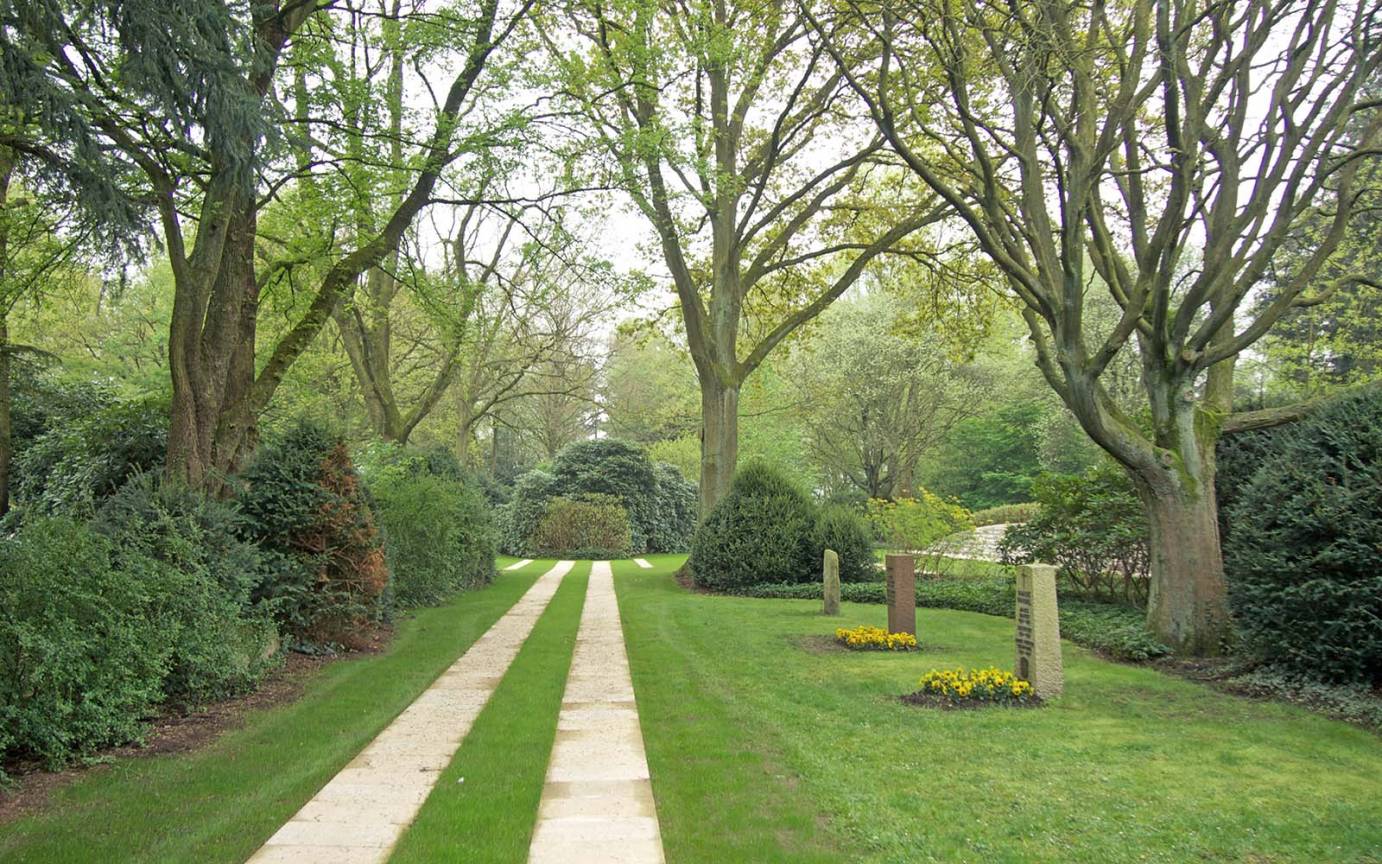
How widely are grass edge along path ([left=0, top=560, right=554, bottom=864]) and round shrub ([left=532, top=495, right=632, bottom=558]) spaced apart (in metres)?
19.8

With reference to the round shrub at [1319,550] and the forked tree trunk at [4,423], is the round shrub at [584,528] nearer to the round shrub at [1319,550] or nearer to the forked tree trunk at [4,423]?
the forked tree trunk at [4,423]

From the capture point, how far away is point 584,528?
27.9 m

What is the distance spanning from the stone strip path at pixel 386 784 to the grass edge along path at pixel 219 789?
11cm

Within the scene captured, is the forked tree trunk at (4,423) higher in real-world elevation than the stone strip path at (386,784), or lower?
higher

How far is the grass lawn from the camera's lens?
395 cm

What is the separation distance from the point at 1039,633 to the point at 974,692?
79 cm

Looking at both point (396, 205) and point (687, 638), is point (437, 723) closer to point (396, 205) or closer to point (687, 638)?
point (687, 638)

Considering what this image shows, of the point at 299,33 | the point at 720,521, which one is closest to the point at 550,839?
the point at 299,33

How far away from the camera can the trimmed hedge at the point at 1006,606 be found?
A: 907 cm

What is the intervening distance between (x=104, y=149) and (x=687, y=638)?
7.84 meters

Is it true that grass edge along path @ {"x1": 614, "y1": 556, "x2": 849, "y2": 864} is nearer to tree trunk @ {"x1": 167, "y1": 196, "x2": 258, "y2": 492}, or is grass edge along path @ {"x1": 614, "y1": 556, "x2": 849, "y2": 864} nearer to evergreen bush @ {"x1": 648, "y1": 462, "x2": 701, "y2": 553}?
tree trunk @ {"x1": 167, "y1": 196, "x2": 258, "y2": 492}

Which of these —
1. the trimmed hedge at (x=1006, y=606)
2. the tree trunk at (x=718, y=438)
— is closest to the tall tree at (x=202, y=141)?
the tree trunk at (x=718, y=438)

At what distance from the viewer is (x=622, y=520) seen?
92.2 ft

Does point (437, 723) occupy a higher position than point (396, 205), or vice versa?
point (396, 205)
